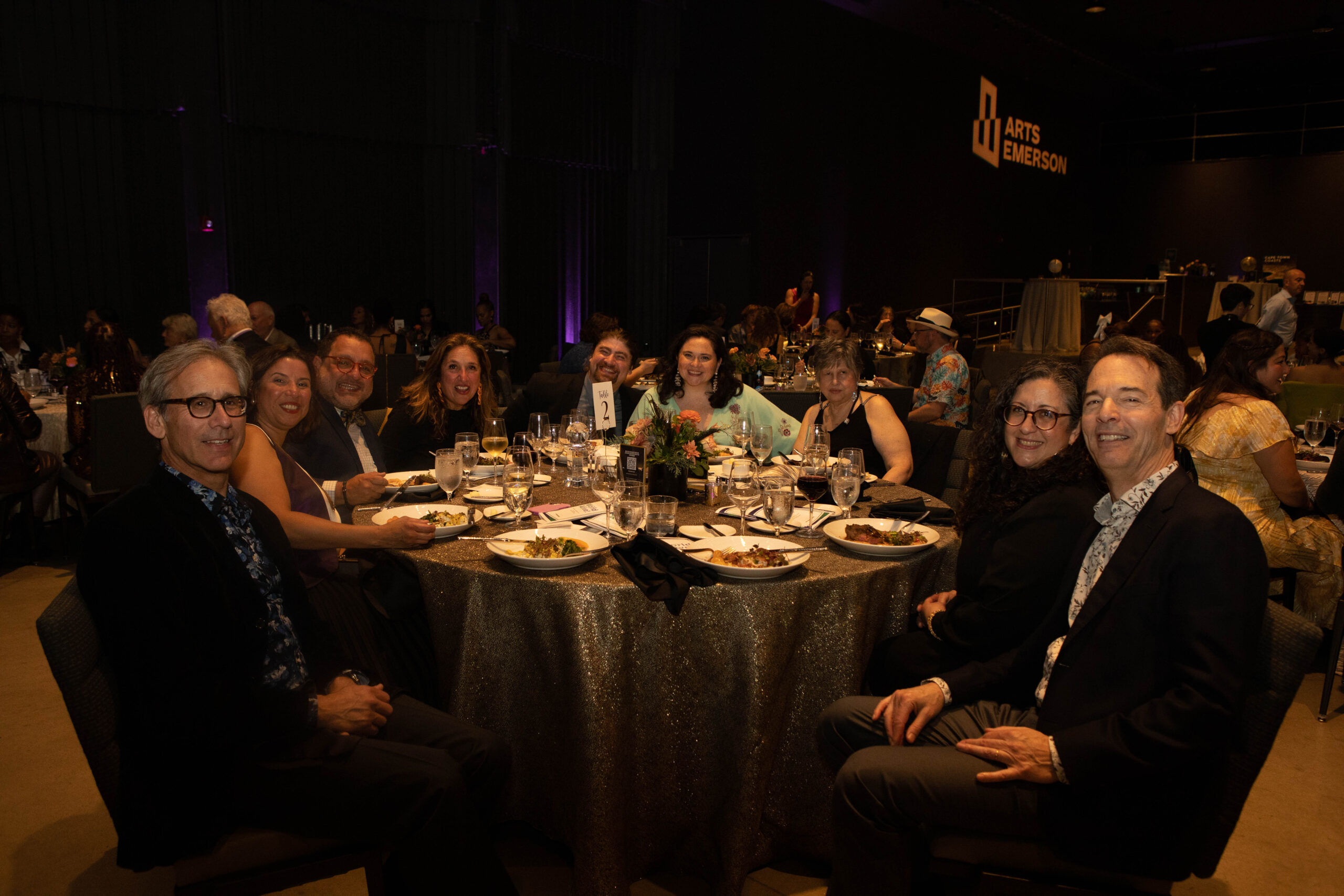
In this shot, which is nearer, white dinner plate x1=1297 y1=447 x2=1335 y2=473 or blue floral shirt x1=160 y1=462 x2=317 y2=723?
blue floral shirt x1=160 y1=462 x2=317 y2=723

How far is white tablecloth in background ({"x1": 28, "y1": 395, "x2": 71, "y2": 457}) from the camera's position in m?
5.38

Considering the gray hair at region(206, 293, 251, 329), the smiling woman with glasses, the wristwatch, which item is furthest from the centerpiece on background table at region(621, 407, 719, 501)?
the gray hair at region(206, 293, 251, 329)

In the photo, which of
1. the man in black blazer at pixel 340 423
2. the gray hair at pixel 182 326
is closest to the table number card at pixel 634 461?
the man in black blazer at pixel 340 423

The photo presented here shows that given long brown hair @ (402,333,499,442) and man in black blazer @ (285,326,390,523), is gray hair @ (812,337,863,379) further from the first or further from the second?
man in black blazer @ (285,326,390,523)

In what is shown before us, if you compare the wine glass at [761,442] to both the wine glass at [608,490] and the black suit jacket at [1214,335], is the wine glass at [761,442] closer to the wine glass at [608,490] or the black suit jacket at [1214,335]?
the wine glass at [608,490]

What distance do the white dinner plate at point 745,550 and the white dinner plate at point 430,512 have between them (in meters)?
0.68

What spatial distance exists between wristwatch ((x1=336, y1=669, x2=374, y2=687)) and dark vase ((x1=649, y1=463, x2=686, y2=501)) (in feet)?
3.59

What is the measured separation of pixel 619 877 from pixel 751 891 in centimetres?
39

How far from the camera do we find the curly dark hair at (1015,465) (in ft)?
7.16

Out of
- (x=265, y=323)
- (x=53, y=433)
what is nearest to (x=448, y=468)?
(x=53, y=433)

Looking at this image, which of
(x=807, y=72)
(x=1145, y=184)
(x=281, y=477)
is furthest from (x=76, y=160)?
(x=1145, y=184)

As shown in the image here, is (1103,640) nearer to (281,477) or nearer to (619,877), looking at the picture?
(619,877)

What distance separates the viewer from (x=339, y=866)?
179cm

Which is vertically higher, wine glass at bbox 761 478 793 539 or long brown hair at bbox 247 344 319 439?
long brown hair at bbox 247 344 319 439
